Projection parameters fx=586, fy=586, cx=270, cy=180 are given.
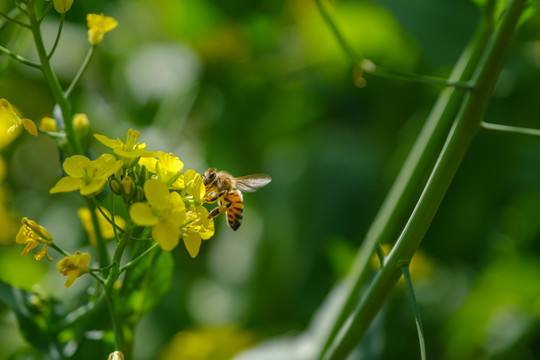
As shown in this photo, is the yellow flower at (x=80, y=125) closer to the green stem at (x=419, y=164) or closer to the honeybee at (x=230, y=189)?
the honeybee at (x=230, y=189)

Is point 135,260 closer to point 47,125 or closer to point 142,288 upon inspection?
point 142,288

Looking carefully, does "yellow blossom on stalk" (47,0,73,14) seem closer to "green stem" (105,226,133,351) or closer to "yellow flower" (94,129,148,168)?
"yellow flower" (94,129,148,168)

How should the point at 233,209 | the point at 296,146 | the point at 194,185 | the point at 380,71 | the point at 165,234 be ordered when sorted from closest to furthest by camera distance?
the point at 165,234 < the point at 194,185 < the point at 380,71 < the point at 233,209 < the point at 296,146

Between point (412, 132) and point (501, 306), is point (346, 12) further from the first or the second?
point (501, 306)

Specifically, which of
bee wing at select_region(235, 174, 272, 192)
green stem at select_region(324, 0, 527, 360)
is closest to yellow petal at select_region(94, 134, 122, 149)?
green stem at select_region(324, 0, 527, 360)

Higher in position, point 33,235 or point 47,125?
point 47,125


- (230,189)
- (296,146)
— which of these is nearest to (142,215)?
(230,189)

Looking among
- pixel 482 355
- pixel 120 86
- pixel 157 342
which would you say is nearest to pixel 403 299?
pixel 482 355
